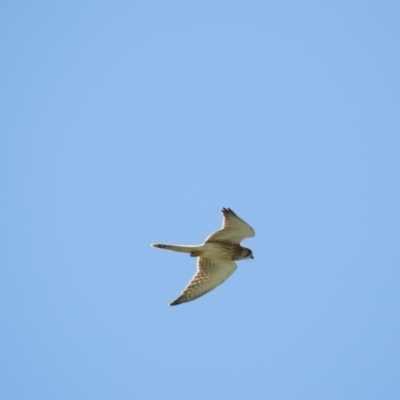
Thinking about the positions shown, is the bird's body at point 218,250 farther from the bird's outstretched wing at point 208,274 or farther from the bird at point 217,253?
the bird's outstretched wing at point 208,274

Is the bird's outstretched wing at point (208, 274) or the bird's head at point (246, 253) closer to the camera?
the bird's head at point (246, 253)

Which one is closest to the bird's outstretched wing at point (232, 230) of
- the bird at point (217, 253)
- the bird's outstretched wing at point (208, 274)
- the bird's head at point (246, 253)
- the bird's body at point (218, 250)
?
the bird at point (217, 253)

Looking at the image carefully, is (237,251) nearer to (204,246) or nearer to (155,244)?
(204,246)

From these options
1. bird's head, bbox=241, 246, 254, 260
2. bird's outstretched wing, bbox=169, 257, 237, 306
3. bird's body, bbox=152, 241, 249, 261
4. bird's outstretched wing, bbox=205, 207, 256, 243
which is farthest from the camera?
bird's outstretched wing, bbox=169, 257, 237, 306

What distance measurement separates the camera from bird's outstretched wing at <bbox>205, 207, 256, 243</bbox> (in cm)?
1078

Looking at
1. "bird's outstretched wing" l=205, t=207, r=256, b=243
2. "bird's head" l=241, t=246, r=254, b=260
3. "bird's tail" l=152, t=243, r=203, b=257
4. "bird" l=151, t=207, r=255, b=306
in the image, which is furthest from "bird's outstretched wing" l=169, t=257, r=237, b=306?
"bird's outstretched wing" l=205, t=207, r=256, b=243

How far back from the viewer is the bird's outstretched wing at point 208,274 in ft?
38.1

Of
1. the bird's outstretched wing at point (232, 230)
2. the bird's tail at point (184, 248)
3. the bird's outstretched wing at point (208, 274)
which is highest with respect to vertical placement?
the bird's outstretched wing at point (232, 230)

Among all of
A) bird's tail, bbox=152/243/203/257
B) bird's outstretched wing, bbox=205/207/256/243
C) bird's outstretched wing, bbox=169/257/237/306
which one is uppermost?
bird's outstretched wing, bbox=205/207/256/243

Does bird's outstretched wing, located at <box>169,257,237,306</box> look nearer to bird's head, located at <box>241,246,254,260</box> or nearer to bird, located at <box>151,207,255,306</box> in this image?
bird, located at <box>151,207,255,306</box>

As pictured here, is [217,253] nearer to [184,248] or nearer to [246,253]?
[246,253]

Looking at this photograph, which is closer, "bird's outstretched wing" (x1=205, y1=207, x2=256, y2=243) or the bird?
"bird's outstretched wing" (x1=205, y1=207, x2=256, y2=243)

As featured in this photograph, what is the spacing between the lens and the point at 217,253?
37.4 feet

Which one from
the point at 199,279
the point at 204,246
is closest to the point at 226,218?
the point at 204,246
